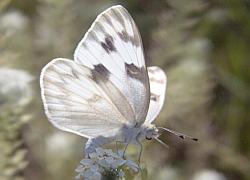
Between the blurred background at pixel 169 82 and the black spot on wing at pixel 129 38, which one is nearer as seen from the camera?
the black spot on wing at pixel 129 38

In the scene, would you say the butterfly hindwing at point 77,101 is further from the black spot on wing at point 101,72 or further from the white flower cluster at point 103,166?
the white flower cluster at point 103,166

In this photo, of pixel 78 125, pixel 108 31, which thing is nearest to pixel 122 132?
pixel 78 125

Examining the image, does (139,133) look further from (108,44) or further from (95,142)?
(108,44)

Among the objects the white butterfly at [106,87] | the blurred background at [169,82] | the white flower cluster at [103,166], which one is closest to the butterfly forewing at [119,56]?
the white butterfly at [106,87]

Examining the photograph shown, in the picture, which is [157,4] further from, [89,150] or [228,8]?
[89,150]

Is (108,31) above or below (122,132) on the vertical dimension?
above

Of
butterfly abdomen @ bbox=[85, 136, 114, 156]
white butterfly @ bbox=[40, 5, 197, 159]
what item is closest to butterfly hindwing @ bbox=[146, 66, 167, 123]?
white butterfly @ bbox=[40, 5, 197, 159]

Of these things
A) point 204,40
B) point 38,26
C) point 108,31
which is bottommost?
point 204,40

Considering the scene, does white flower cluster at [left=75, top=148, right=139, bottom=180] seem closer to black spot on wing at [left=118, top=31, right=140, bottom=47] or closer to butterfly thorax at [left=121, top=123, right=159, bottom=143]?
butterfly thorax at [left=121, top=123, right=159, bottom=143]
